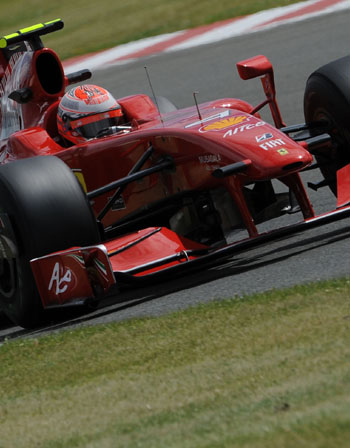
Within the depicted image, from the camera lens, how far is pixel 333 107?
6.71 meters

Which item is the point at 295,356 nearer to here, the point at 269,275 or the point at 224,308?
the point at 224,308

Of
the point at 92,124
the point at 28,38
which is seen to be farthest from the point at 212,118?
the point at 28,38

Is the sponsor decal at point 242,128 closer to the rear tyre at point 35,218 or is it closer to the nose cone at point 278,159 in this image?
the nose cone at point 278,159

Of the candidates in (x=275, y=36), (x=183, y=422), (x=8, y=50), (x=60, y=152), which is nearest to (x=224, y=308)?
(x=183, y=422)

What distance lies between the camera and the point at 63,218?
18.8ft

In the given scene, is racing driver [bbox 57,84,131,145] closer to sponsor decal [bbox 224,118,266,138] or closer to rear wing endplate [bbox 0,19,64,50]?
rear wing endplate [bbox 0,19,64,50]

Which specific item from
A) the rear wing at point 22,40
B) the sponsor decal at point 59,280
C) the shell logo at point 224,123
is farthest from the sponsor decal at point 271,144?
the rear wing at point 22,40

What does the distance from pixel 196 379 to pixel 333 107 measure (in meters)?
3.18

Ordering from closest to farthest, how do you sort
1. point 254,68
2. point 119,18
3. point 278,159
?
point 278,159 < point 254,68 < point 119,18

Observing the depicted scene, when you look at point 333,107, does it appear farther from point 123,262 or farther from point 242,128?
point 123,262

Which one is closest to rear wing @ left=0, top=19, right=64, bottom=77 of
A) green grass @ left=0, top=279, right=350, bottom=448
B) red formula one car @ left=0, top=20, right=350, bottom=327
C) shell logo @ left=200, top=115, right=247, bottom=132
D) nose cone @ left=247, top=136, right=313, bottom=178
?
red formula one car @ left=0, top=20, right=350, bottom=327

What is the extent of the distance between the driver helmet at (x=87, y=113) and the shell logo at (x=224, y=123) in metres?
1.14

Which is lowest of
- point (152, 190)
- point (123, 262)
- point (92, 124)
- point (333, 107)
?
point (123, 262)

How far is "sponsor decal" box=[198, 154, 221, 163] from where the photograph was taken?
19.7 feet
